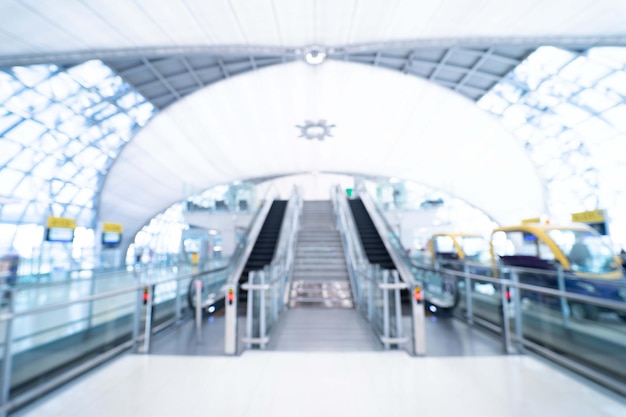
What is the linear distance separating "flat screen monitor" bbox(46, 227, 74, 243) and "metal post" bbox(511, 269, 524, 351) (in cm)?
1311

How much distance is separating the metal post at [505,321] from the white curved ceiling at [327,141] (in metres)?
15.8

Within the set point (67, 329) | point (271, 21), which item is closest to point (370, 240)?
point (67, 329)

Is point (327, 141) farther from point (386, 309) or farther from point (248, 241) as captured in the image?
point (386, 309)

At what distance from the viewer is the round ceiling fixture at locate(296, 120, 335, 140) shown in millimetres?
23500

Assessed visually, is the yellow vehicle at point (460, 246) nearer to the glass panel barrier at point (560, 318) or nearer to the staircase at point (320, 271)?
the staircase at point (320, 271)

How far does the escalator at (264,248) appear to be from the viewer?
24.8 feet

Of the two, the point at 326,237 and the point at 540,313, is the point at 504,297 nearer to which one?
the point at 540,313

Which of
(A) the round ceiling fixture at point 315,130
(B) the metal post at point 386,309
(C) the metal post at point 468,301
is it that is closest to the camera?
(B) the metal post at point 386,309

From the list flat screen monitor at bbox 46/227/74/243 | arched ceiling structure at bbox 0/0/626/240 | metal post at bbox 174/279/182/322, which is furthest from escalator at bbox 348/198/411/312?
flat screen monitor at bbox 46/227/74/243

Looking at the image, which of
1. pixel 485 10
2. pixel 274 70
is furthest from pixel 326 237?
pixel 274 70

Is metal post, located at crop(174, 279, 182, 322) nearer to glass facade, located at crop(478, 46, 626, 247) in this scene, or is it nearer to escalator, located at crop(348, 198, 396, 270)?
escalator, located at crop(348, 198, 396, 270)

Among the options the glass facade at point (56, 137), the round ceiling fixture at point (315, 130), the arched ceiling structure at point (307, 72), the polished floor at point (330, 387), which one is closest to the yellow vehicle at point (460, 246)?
the polished floor at point (330, 387)

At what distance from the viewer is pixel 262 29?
1065 cm

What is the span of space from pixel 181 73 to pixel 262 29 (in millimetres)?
9166
